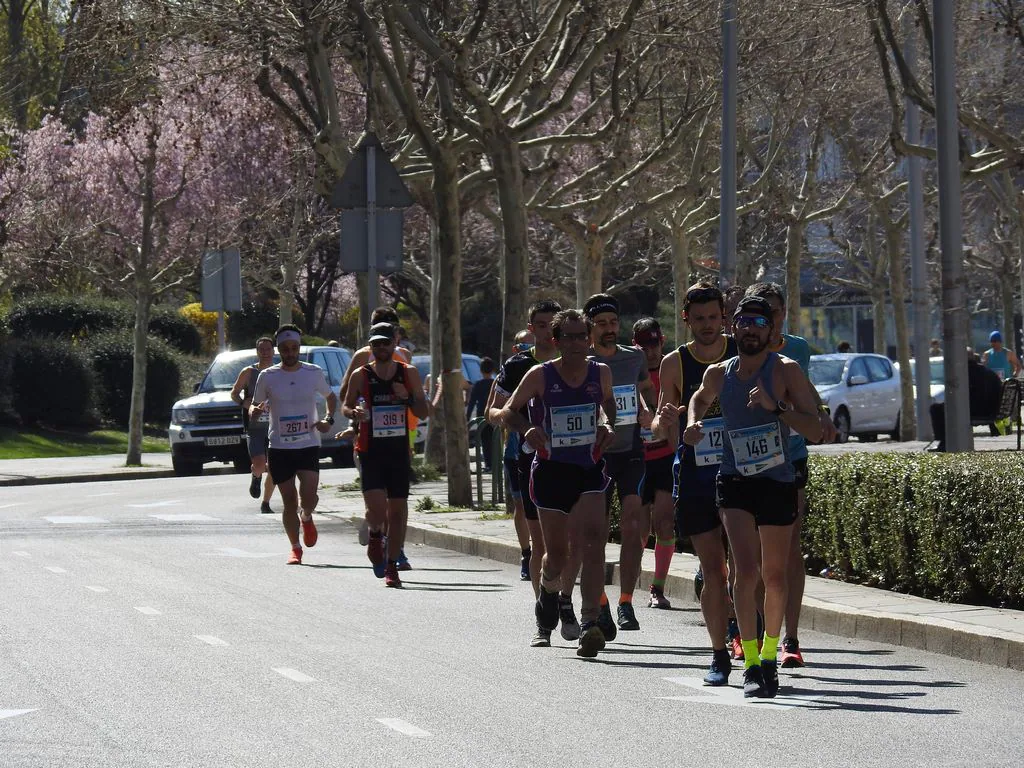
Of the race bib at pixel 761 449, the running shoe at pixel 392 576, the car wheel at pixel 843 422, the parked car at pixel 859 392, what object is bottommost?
the running shoe at pixel 392 576

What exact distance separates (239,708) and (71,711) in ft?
2.25

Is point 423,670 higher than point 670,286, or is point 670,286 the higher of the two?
point 670,286

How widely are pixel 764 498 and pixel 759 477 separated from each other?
93mm

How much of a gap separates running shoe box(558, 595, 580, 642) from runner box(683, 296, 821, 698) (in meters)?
1.70

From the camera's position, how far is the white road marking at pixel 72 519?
62.6 ft

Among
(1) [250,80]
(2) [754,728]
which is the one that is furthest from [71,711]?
(1) [250,80]

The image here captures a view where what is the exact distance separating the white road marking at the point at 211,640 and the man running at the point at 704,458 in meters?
2.56

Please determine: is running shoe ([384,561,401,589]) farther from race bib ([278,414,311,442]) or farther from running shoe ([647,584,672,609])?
running shoe ([647,584,672,609])

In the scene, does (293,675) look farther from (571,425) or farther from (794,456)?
(794,456)

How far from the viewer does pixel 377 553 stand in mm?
13320

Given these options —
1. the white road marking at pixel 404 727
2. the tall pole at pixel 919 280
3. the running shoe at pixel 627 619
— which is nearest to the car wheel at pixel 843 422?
the tall pole at pixel 919 280

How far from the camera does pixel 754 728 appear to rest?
24.2 feet

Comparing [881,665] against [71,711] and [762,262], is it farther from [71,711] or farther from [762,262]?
[762,262]

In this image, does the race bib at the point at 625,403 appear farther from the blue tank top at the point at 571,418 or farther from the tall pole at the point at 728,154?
the tall pole at the point at 728,154
